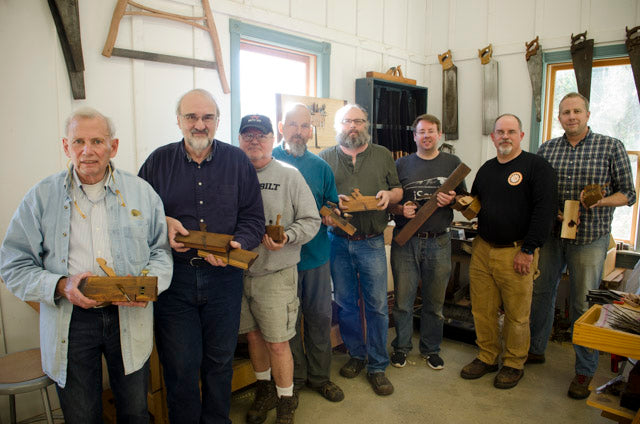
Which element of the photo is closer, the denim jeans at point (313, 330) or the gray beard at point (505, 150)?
the denim jeans at point (313, 330)

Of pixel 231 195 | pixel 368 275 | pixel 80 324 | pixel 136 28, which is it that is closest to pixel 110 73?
pixel 136 28

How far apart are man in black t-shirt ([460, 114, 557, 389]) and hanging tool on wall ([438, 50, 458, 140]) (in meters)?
2.29

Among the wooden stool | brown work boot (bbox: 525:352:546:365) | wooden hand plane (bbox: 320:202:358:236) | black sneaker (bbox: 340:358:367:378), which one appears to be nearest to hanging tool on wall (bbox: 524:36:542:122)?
brown work boot (bbox: 525:352:546:365)

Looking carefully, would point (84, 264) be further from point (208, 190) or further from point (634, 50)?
point (634, 50)

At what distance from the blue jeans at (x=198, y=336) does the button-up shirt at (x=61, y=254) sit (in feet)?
0.60

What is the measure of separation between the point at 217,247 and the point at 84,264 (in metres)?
0.51

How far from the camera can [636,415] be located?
1.89 metres

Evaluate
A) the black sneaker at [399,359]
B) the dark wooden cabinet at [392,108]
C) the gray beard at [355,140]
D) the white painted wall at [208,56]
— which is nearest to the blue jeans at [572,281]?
the black sneaker at [399,359]

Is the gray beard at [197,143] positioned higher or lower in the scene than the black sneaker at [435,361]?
higher

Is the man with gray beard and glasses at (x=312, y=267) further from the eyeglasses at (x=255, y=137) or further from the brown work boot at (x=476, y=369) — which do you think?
the brown work boot at (x=476, y=369)

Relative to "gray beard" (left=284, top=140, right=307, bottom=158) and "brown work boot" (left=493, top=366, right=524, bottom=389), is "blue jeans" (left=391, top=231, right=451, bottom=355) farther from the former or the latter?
"gray beard" (left=284, top=140, right=307, bottom=158)

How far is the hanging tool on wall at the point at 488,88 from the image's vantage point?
481 centimetres

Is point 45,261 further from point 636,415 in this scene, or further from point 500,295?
point 500,295

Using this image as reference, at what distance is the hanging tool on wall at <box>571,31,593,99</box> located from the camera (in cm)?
418
